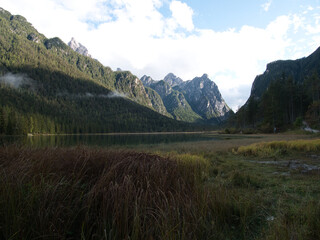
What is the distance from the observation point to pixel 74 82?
18550 cm

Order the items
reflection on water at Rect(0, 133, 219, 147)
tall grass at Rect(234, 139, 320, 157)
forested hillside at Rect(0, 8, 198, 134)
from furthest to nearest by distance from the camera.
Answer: forested hillside at Rect(0, 8, 198, 134), tall grass at Rect(234, 139, 320, 157), reflection on water at Rect(0, 133, 219, 147)

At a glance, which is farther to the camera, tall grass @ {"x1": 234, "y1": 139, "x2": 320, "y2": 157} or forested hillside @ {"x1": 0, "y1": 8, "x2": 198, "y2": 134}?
forested hillside @ {"x1": 0, "y1": 8, "x2": 198, "y2": 134}

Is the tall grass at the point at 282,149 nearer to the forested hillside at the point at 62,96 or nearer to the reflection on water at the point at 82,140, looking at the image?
the reflection on water at the point at 82,140

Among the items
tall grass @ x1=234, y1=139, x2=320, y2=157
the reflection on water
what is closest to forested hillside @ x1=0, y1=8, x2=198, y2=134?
the reflection on water

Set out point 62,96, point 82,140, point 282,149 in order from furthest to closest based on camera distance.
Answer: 1. point 62,96
2. point 82,140
3. point 282,149

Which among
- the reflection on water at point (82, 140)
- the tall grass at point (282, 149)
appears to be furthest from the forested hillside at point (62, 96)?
the tall grass at point (282, 149)

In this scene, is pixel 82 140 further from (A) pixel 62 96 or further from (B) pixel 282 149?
(A) pixel 62 96

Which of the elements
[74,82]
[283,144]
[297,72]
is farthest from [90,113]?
[297,72]

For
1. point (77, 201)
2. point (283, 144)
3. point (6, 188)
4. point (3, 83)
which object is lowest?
point (283, 144)

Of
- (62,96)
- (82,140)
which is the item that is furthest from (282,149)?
(62,96)

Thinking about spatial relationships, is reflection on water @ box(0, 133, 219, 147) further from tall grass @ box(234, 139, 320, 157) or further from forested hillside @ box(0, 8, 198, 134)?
forested hillside @ box(0, 8, 198, 134)

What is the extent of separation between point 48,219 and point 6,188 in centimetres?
66

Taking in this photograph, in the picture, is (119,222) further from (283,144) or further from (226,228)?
(283,144)

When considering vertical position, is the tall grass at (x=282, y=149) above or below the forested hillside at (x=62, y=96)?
below
